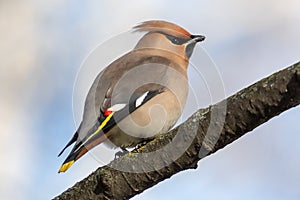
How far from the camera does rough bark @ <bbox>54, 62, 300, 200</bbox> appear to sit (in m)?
1.96

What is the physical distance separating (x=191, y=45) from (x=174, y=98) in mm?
476

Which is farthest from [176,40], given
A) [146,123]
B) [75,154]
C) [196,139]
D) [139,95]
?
[196,139]

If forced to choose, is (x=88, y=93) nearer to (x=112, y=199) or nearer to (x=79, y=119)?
(x=79, y=119)

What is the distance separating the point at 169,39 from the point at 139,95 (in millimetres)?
536

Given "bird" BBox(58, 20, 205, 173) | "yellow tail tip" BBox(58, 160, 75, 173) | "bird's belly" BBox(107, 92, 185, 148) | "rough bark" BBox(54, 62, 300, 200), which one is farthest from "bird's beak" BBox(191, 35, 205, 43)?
"rough bark" BBox(54, 62, 300, 200)

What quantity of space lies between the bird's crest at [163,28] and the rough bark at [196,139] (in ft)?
5.23

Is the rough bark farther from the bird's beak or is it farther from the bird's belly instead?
the bird's beak

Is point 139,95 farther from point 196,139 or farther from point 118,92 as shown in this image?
point 196,139

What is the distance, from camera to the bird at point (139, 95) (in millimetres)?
3314

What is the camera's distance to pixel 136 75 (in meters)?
3.65

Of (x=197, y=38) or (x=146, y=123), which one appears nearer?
(x=146, y=123)

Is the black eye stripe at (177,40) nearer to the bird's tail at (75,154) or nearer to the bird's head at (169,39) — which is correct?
the bird's head at (169,39)

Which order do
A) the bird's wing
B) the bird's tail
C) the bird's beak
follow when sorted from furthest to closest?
the bird's beak → the bird's wing → the bird's tail

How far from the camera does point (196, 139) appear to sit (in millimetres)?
2184
